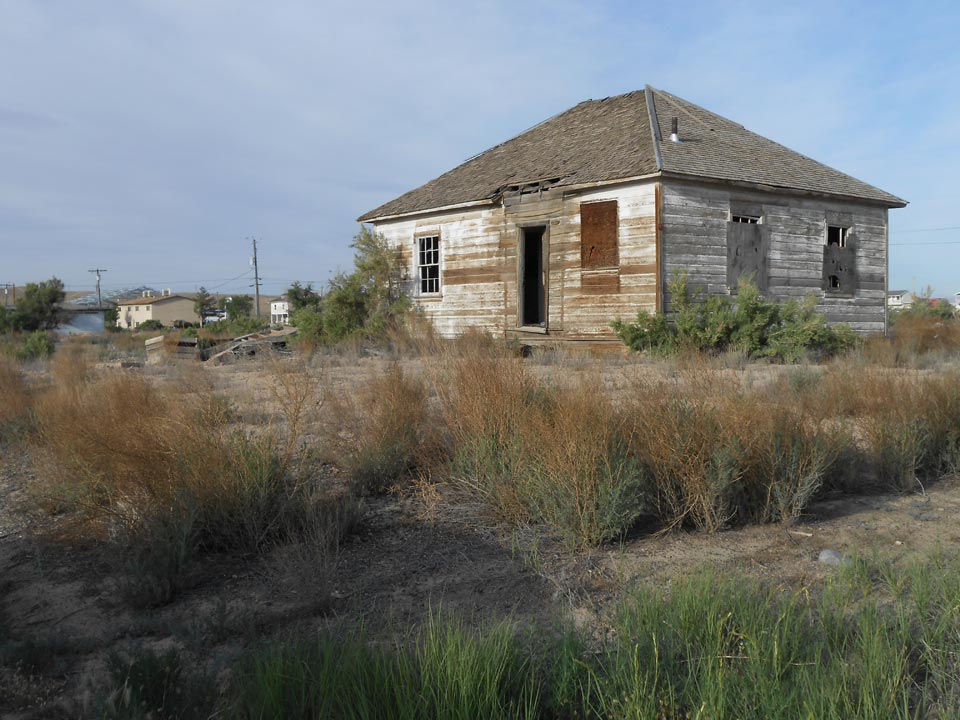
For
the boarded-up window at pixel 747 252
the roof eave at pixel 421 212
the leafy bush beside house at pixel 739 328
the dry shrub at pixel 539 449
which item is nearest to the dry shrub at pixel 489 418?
the dry shrub at pixel 539 449

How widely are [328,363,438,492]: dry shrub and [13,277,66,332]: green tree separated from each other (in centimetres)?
4123

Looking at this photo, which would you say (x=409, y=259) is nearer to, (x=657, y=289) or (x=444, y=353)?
(x=657, y=289)

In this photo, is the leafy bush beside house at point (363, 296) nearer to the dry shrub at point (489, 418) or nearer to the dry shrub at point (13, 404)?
the dry shrub at point (13, 404)

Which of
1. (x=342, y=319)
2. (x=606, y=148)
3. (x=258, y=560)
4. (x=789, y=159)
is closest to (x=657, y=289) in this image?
(x=606, y=148)

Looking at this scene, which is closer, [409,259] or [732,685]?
[732,685]

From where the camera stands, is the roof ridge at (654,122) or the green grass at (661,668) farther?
the roof ridge at (654,122)

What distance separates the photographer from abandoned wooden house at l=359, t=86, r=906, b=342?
13820mm

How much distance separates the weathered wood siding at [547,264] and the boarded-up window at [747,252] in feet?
5.69

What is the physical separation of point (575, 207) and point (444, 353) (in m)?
9.06

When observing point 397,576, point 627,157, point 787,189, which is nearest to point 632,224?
point 627,157

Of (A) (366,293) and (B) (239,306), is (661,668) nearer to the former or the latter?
(A) (366,293)

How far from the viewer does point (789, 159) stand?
16500 mm

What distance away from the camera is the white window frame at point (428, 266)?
57.9 ft

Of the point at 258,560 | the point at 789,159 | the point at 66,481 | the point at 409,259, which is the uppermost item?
the point at 789,159
